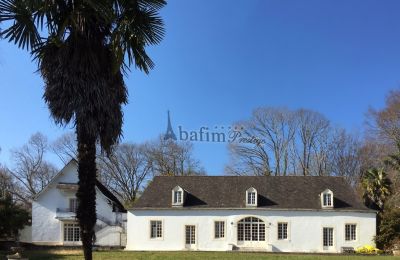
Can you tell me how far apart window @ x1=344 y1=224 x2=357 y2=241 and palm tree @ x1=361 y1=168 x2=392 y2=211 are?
316cm

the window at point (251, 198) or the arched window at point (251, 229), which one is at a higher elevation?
the window at point (251, 198)

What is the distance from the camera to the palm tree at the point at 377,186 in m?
40.3

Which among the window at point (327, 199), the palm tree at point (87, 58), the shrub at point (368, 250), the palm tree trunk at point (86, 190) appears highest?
the palm tree at point (87, 58)

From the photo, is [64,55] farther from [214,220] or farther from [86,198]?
→ [214,220]

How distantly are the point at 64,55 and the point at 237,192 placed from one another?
3123 centimetres

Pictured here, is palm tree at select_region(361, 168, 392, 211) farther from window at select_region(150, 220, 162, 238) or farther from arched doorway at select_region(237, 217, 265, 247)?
window at select_region(150, 220, 162, 238)

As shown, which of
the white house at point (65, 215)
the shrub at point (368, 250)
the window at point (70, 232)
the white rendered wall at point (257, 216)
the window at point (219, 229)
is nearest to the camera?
the shrub at point (368, 250)

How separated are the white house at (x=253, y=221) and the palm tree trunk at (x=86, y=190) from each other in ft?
94.2

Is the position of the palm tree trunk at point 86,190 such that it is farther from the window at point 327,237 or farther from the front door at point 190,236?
the window at point 327,237

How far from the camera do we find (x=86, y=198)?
11398 millimetres

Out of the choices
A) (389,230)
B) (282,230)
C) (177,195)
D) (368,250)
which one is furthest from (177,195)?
(389,230)

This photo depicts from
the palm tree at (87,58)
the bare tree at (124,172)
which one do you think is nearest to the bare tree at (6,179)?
the bare tree at (124,172)

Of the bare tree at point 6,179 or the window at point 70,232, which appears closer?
the window at point 70,232

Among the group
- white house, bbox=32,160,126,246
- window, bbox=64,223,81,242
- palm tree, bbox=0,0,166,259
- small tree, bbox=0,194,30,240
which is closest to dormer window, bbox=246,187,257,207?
white house, bbox=32,160,126,246
